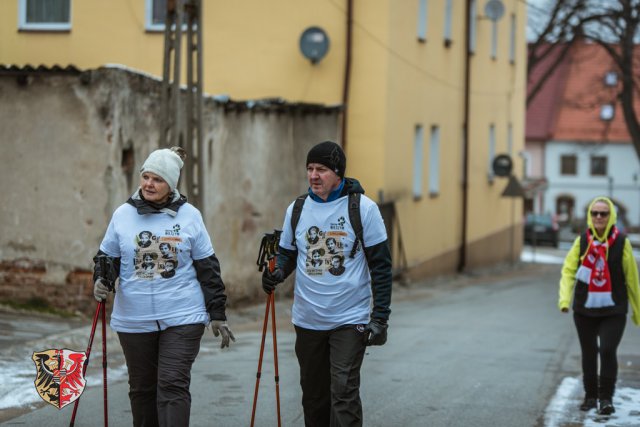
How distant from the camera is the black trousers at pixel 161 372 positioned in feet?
21.3

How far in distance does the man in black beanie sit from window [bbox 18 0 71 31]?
1598cm

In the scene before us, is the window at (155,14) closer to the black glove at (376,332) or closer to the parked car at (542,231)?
the black glove at (376,332)

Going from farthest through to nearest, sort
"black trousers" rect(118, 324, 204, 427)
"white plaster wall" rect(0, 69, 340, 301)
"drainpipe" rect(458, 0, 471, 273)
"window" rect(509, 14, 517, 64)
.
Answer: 1. "window" rect(509, 14, 517, 64)
2. "drainpipe" rect(458, 0, 471, 273)
3. "white plaster wall" rect(0, 69, 340, 301)
4. "black trousers" rect(118, 324, 204, 427)

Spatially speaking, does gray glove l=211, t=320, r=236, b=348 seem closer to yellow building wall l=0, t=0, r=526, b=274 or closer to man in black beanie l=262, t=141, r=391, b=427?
man in black beanie l=262, t=141, r=391, b=427

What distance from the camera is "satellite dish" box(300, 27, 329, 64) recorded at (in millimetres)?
21156

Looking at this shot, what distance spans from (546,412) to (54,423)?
3.57 m

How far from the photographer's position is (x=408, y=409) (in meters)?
9.31

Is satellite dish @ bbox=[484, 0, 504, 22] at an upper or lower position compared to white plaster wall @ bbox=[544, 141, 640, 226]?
upper

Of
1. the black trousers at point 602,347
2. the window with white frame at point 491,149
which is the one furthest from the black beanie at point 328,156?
the window with white frame at point 491,149

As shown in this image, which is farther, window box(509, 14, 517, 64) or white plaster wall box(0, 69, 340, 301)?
window box(509, 14, 517, 64)

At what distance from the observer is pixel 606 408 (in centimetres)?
928

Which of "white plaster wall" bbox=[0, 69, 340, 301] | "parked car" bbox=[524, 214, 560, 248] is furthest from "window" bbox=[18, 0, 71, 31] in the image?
"parked car" bbox=[524, 214, 560, 248]

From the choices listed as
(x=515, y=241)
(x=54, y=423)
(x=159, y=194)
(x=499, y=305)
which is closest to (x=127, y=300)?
(x=159, y=194)

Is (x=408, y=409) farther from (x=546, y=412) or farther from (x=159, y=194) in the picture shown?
(x=159, y=194)
